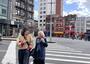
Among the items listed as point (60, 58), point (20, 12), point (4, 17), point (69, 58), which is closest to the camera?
point (60, 58)

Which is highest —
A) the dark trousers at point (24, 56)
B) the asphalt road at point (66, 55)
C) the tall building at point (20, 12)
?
the tall building at point (20, 12)

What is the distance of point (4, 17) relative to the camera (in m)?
76.6

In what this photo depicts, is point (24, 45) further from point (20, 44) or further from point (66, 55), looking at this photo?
point (66, 55)

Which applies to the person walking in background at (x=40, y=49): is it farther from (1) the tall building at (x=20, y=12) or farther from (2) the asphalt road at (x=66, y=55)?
(1) the tall building at (x=20, y=12)

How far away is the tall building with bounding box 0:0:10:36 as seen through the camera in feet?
238

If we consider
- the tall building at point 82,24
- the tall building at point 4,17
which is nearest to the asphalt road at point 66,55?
the tall building at point 4,17

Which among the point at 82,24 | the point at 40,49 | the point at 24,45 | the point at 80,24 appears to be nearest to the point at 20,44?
the point at 24,45

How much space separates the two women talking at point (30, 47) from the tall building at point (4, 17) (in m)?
63.0

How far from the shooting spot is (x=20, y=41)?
9.13 m

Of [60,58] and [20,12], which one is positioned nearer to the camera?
[60,58]

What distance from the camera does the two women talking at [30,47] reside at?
895 cm

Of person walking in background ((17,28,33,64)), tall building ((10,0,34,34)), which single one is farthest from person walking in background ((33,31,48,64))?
tall building ((10,0,34,34))

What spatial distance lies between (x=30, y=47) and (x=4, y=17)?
224 ft

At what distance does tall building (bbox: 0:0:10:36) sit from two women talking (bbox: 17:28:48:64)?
63.0 meters
